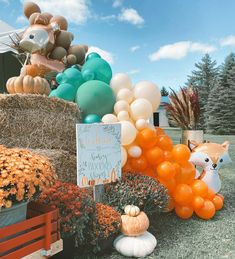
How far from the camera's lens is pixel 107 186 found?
9.96ft

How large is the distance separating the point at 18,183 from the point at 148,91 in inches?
90.4

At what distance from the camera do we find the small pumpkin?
8.35ft

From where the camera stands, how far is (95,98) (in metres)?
3.34

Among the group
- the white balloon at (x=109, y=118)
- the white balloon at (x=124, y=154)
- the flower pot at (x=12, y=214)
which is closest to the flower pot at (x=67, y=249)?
the flower pot at (x=12, y=214)

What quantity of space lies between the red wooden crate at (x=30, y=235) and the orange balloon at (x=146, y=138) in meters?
1.58

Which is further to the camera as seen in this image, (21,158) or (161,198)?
(161,198)

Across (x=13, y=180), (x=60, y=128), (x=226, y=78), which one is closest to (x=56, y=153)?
(x=60, y=128)

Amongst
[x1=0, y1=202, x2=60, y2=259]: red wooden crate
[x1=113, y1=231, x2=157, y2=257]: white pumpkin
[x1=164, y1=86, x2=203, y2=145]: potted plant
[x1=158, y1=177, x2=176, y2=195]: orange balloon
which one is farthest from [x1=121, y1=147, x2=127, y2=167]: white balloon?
[x1=164, y1=86, x2=203, y2=145]: potted plant

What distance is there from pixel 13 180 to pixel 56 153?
1246mm

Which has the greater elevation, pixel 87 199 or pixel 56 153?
pixel 56 153

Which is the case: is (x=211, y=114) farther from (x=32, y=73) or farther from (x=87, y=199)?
(x=87, y=199)

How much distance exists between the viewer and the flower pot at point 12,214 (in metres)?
1.63

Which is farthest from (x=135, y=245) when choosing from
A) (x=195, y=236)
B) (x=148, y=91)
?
(x=148, y=91)

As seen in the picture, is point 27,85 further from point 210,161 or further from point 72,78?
point 210,161
